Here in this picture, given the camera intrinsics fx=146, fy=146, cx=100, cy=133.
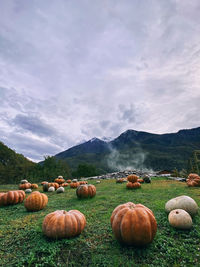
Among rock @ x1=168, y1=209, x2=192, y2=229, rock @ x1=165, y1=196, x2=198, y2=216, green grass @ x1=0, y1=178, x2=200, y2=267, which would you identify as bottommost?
green grass @ x1=0, y1=178, x2=200, y2=267

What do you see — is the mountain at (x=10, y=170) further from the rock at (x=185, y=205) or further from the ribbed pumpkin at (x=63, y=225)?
the rock at (x=185, y=205)

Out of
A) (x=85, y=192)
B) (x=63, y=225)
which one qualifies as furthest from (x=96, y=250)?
(x=85, y=192)

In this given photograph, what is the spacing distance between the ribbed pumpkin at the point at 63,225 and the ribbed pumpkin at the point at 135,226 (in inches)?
28.9

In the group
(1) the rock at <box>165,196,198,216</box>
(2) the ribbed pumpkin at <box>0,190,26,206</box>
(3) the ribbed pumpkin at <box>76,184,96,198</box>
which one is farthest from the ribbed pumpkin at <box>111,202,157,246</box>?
(2) the ribbed pumpkin at <box>0,190,26,206</box>

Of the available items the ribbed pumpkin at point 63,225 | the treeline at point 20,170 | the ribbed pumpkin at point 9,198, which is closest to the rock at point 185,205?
the ribbed pumpkin at point 63,225

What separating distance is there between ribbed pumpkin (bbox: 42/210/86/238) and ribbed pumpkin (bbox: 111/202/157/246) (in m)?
0.74

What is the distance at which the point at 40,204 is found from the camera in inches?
193

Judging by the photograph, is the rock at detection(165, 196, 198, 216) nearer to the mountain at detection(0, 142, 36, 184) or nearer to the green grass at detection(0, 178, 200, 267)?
the green grass at detection(0, 178, 200, 267)

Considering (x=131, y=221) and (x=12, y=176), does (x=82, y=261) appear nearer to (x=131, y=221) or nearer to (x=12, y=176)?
(x=131, y=221)

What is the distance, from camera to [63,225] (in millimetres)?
2637

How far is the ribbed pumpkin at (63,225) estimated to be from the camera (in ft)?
8.52

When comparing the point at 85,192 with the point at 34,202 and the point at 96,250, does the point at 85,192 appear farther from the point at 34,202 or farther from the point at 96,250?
the point at 96,250

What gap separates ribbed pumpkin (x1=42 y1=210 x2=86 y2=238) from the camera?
8.52 feet

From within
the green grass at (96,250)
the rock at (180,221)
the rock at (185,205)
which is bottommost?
the green grass at (96,250)
